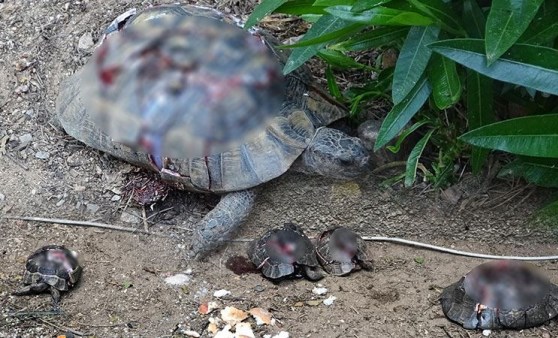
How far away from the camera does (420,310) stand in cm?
238

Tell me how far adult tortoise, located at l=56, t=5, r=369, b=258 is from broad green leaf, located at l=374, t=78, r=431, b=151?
1.34 ft

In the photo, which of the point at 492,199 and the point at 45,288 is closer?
the point at 45,288

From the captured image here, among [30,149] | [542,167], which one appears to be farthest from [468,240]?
[30,149]

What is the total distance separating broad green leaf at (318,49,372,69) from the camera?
2696 millimetres

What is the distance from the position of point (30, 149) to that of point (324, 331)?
4.82 ft

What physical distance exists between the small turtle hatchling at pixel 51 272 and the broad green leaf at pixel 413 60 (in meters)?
1.14

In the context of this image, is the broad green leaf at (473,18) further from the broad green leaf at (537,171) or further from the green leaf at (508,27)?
the broad green leaf at (537,171)

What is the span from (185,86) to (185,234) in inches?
21.3

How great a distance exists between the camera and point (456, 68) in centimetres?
243

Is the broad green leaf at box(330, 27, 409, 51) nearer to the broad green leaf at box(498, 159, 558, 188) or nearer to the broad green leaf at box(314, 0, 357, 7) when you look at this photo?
the broad green leaf at box(314, 0, 357, 7)

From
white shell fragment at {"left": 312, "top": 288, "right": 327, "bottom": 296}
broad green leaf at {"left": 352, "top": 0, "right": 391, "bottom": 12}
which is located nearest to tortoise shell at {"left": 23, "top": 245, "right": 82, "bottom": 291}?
white shell fragment at {"left": 312, "top": 288, "right": 327, "bottom": 296}

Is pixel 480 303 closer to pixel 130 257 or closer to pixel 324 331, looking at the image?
pixel 324 331

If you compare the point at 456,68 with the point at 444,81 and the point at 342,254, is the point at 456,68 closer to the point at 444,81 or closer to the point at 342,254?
the point at 444,81

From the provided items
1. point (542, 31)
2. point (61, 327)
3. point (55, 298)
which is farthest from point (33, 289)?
point (542, 31)
